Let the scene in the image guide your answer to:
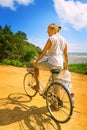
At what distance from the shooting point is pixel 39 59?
5.72m

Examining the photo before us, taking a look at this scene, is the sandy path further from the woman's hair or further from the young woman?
the woman's hair

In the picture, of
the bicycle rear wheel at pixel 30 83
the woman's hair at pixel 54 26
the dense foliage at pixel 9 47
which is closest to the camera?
the woman's hair at pixel 54 26

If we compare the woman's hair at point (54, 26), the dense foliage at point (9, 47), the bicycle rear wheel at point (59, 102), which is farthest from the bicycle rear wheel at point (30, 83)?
the dense foliage at point (9, 47)

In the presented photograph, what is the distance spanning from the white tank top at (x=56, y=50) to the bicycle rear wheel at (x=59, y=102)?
1.73ft

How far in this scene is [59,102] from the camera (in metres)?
5.27

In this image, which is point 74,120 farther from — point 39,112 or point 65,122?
point 39,112

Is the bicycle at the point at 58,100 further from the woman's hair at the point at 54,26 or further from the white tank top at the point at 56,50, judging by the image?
the woman's hair at the point at 54,26

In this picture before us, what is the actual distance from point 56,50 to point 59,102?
1.14m

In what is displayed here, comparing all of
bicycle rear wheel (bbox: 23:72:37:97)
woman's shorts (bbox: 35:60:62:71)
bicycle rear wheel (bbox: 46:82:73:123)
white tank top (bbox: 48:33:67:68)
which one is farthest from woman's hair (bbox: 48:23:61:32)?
bicycle rear wheel (bbox: 23:72:37:97)

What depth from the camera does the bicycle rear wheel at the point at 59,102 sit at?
491 centimetres

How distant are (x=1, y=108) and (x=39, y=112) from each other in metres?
0.95

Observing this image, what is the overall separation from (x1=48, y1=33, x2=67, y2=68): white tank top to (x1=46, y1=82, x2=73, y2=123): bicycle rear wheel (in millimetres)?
527

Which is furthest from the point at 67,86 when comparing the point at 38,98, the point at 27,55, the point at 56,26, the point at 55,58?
the point at 27,55

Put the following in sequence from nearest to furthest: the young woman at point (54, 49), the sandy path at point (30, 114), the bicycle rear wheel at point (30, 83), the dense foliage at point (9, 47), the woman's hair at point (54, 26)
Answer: the sandy path at point (30, 114) < the young woman at point (54, 49) < the woman's hair at point (54, 26) < the bicycle rear wheel at point (30, 83) < the dense foliage at point (9, 47)
